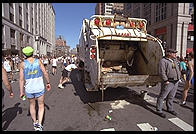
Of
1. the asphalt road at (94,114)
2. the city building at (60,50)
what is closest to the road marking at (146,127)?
the asphalt road at (94,114)

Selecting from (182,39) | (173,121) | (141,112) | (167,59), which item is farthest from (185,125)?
(182,39)

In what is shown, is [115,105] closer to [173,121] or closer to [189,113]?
[173,121]

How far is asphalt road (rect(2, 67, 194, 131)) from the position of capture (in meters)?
3.04

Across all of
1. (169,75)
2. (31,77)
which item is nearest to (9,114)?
(31,77)

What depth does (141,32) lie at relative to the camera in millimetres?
4715

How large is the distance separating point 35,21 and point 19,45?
16.1m

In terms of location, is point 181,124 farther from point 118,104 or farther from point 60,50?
point 60,50

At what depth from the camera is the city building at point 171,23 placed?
19.0m

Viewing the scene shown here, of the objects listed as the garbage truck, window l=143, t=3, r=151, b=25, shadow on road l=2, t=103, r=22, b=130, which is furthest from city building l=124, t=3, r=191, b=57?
shadow on road l=2, t=103, r=22, b=130

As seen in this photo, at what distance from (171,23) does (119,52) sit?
18659 millimetres

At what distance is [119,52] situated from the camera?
18.7 ft

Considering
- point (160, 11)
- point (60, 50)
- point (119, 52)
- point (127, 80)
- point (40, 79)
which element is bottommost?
point (127, 80)

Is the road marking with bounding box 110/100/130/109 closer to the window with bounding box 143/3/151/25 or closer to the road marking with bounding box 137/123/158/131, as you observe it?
the road marking with bounding box 137/123/158/131

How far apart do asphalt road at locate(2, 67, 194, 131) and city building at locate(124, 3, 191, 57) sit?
17.5 meters
